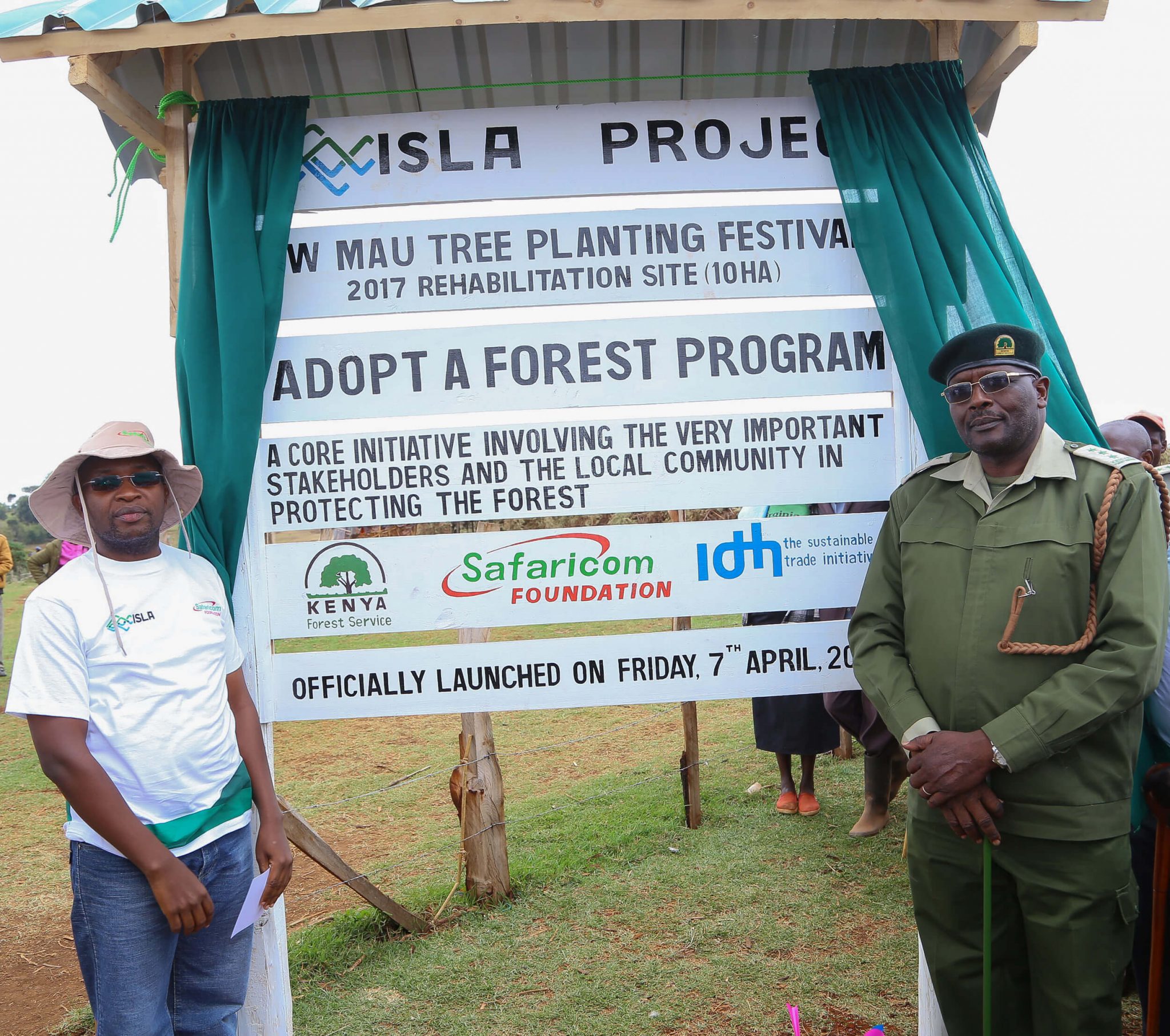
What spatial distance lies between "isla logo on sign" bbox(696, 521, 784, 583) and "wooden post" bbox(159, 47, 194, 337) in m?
1.96

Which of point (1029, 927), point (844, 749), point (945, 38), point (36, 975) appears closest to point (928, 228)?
point (945, 38)

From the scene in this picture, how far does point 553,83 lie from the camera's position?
3.10 meters

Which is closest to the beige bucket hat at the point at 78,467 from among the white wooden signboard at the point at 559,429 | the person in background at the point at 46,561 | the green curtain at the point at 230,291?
the green curtain at the point at 230,291

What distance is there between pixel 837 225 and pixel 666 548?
4.11 feet

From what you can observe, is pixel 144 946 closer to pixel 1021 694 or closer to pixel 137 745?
pixel 137 745

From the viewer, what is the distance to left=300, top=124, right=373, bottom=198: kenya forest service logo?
311 centimetres

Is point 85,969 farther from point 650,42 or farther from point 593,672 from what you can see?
point 650,42

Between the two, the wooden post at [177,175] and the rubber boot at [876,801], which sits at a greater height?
the wooden post at [177,175]

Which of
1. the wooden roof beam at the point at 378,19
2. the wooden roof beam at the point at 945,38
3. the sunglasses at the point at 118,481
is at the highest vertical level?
the wooden roof beam at the point at 945,38

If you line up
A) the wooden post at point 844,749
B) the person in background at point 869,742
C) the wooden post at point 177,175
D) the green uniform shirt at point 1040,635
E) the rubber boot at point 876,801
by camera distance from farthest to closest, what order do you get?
the wooden post at point 844,749 < the rubber boot at point 876,801 < the person in background at point 869,742 < the wooden post at point 177,175 < the green uniform shirt at point 1040,635

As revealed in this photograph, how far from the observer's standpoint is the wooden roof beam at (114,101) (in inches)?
108

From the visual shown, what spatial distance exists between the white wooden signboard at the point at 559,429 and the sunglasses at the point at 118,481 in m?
0.64

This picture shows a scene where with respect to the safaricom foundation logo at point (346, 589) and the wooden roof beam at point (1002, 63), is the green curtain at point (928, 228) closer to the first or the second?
the wooden roof beam at point (1002, 63)

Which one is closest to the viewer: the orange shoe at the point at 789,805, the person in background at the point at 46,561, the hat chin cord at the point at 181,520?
the hat chin cord at the point at 181,520
